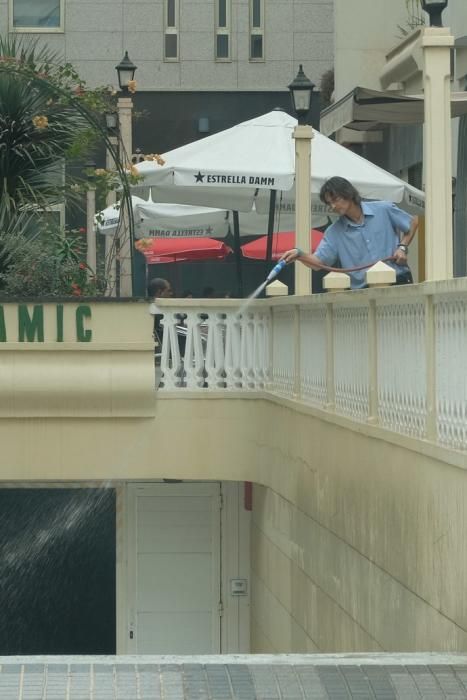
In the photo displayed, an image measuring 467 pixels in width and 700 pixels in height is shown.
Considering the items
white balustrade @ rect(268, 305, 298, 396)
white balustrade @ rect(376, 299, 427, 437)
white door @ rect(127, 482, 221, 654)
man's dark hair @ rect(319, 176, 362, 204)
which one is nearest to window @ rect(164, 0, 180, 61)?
white door @ rect(127, 482, 221, 654)

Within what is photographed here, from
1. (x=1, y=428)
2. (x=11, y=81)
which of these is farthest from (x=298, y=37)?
(x=1, y=428)

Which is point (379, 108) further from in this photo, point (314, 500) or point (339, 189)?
point (314, 500)

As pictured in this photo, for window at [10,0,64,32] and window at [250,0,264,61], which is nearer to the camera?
window at [10,0,64,32]

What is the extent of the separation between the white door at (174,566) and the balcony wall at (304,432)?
101 centimetres

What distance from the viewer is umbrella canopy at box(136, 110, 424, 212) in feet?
43.8

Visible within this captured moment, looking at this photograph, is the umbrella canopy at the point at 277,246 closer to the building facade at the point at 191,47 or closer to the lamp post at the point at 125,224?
the building facade at the point at 191,47

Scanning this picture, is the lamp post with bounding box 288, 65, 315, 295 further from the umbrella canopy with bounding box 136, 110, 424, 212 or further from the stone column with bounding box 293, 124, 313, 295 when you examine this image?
the umbrella canopy with bounding box 136, 110, 424, 212

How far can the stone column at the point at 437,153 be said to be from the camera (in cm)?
674

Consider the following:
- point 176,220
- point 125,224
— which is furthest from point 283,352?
point 176,220

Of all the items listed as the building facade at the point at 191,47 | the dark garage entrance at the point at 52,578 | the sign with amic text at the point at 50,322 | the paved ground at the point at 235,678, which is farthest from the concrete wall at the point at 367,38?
the paved ground at the point at 235,678

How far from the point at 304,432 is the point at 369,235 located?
136 cm

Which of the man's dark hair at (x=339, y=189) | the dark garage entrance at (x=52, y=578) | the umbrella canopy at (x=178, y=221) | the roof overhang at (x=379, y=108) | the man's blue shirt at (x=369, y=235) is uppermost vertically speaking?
the roof overhang at (x=379, y=108)

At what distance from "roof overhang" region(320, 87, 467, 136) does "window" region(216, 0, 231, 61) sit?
43.5 ft

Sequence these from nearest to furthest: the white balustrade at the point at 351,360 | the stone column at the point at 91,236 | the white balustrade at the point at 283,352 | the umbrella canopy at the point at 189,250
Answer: the white balustrade at the point at 351,360, the white balustrade at the point at 283,352, the stone column at the point at 91,236, the umbrella canopy at the point at 189,250
